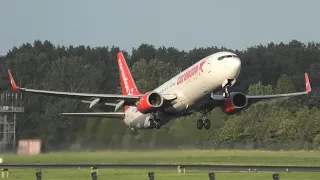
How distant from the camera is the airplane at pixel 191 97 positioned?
51219 millimetres

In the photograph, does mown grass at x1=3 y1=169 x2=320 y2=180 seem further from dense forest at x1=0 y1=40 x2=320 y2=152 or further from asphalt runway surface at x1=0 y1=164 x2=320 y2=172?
dense forest at x1=0 y1=40 x2=320 y2=152

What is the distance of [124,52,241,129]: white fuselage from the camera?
50.9 m

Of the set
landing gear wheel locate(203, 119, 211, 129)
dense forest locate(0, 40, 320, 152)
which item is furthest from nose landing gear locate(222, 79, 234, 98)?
dense forest locate(0, 40, 320, 152)

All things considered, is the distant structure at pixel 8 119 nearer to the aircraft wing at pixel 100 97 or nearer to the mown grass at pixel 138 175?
the aircraft wing at pixel 100 97

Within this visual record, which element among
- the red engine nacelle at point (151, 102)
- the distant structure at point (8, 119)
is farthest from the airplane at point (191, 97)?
the distant structure at point (8, 119)

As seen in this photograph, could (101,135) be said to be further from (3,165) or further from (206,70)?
(206,70)

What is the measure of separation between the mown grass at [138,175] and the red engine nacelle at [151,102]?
454cm

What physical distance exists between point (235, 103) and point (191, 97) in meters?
4.43

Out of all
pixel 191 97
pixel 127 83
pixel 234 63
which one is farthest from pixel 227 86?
pixel 127 83

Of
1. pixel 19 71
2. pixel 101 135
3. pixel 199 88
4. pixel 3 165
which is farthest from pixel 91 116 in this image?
pixel 19 71

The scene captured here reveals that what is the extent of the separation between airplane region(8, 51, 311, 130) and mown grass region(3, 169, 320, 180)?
16.2 ft

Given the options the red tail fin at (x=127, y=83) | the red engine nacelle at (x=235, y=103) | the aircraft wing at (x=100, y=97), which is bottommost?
the red engine nacelle at (x=235, y=103)

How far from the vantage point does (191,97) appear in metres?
53.4

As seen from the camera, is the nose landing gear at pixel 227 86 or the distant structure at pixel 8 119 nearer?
the nose landing gear at pixel 227 86
